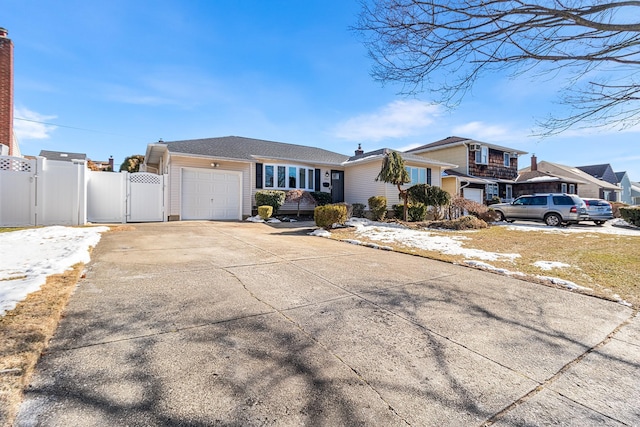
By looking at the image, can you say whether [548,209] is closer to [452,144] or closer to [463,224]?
[463,224]

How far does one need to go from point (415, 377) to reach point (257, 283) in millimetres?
2501

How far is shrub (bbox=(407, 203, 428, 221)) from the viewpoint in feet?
46.4

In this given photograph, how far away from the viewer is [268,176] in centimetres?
1525

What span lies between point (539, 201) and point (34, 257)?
754 inches

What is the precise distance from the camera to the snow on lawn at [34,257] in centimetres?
317

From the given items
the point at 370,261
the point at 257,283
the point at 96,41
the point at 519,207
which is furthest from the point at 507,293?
the point at 96,41

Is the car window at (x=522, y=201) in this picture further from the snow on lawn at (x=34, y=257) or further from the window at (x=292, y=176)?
the snow on lawn at (x=34, y=257)

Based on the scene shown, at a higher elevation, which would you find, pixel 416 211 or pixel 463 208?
pixel 463 208

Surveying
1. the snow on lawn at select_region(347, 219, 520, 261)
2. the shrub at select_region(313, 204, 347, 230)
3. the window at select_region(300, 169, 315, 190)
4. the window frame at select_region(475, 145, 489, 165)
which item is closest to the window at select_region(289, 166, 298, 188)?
the window at select_region(300, 169, 315, 190)

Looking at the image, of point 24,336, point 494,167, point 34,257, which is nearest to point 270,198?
point 34,257

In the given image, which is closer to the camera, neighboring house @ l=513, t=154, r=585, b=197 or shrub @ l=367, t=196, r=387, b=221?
shrub @ l=367, t=196, r=387, b=221

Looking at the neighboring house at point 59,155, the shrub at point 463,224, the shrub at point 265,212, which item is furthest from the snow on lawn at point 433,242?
the neighboring house at point 59,155

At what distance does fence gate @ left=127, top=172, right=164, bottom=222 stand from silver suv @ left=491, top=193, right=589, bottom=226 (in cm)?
1745

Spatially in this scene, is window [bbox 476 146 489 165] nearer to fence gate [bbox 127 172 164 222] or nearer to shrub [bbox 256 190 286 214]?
shrub [bbox 256 190 286 214]
